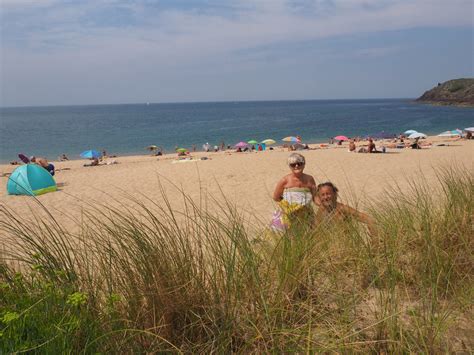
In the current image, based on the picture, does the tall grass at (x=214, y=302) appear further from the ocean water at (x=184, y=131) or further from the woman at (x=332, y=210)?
the ocean water at (x=184, y=131)

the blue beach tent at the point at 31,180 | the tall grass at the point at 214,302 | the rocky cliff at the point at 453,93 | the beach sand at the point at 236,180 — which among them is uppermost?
the rocky cliff at the point at 453,93

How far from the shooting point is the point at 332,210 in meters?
3.50

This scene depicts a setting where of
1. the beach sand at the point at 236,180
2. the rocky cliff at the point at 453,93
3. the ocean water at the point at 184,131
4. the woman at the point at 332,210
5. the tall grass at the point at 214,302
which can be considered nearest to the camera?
the tall grass at the point at 214,302

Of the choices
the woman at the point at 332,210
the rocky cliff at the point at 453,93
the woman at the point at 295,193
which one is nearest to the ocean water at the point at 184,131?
the rocky cliff at the point at 453,93

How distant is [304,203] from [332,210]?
65cm

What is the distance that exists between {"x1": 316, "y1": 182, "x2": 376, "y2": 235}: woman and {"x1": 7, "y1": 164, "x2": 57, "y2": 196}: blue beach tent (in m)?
10.2

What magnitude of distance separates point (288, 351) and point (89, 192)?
11.5 metres

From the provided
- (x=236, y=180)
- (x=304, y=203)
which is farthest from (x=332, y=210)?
(x=236, y=180)

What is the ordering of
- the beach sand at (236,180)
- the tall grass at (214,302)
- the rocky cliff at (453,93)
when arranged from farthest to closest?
the rocky cliff at (453,93)
the beach sand at (236,180)
the tall grass at (214,302)

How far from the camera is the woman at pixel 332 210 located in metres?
3.22

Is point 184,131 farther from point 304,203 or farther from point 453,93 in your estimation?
point 453,93

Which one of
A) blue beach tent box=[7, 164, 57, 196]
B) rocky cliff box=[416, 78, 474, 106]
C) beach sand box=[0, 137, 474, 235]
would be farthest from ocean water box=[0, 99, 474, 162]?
blue beach tent box=[7, 164, 57, 196]

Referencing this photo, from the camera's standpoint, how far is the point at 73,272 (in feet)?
6.74

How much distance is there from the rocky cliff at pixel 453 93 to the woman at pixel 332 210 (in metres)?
107
